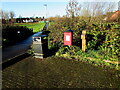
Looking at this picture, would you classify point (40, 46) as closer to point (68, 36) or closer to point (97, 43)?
point (68, 36)

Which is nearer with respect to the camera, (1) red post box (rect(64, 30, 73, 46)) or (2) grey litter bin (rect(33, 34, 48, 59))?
(1) red post box (rect(64, 30, 73, 46))

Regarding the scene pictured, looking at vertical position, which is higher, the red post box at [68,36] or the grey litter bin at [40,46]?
the red post box at [68,36]

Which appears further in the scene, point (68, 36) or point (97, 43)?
point (97, 43)

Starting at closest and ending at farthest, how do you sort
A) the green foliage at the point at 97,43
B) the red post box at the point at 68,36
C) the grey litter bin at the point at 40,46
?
the green foliage at the point at 97,43, the red post box at the point at 68,36, the grey litter bin at the point at 40,46

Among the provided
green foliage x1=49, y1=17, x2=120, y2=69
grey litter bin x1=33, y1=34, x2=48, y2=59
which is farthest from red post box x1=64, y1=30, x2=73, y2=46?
grey litter bin x1=33, y1=34, x2=48, y2=59

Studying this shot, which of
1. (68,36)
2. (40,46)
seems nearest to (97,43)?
(68,36)

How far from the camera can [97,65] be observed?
15.1 feet

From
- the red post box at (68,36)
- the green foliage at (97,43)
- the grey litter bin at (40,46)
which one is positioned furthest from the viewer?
the grey litter bin at (40,46)

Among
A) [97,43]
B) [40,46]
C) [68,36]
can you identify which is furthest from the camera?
[40,46]

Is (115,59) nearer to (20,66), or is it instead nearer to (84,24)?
(84,24)

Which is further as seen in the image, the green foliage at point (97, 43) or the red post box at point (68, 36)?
the red post box at point (68, 36)

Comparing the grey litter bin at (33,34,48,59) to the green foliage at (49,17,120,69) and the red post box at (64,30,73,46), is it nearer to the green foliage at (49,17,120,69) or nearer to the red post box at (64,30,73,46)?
the green foliage at (49,17,120,69)

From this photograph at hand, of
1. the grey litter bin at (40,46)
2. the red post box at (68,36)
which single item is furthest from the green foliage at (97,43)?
the grey litter bin at (40,46)

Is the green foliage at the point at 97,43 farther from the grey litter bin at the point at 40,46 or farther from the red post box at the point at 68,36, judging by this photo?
the grey litter bin at the point at 40,46
